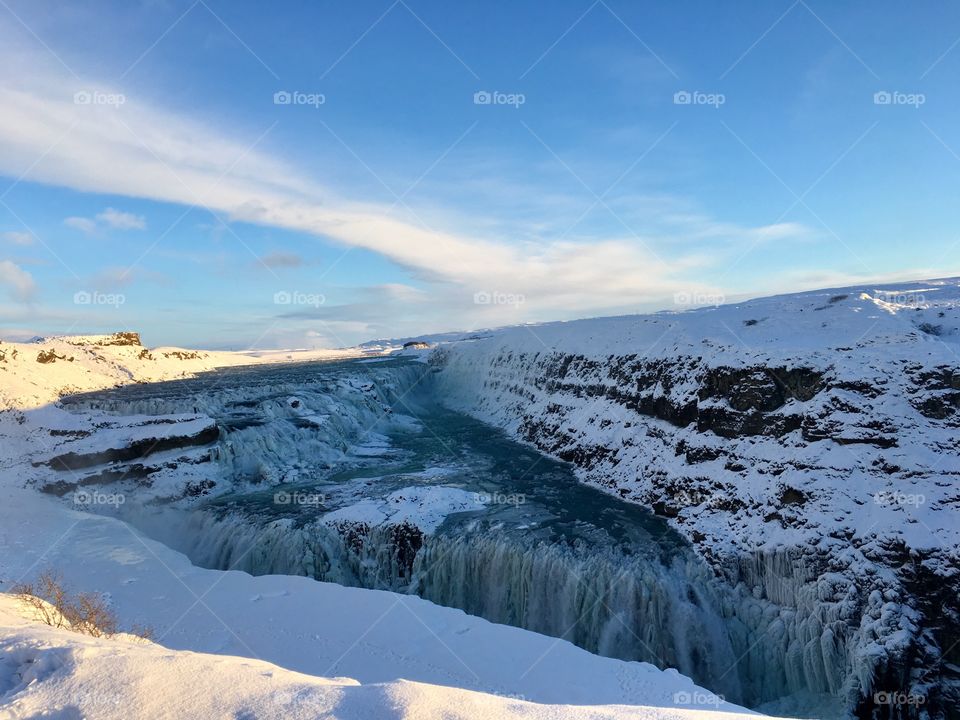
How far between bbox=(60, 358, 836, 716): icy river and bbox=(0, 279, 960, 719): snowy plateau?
0.10 metres

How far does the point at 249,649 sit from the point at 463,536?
337 inches

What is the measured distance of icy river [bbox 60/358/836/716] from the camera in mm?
14773

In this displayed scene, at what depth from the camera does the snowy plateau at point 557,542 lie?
8438 mm

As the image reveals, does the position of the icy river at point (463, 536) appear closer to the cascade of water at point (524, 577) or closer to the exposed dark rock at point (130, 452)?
the cascade of water at point (524, 577)

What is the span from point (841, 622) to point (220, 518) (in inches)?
830

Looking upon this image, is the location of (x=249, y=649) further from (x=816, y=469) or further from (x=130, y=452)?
(x=130, y=452)

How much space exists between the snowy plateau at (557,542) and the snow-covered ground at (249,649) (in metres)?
0.05

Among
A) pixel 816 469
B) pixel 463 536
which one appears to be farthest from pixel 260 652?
pixel 816 469

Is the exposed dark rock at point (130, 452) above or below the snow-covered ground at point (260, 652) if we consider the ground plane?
above

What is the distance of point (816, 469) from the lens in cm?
1711

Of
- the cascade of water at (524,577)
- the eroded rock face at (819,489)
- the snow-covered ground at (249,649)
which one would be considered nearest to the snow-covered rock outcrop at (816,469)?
the eroded rock face at (819,489)

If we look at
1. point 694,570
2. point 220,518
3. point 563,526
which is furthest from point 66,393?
point 694,570

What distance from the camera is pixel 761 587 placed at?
611 inches

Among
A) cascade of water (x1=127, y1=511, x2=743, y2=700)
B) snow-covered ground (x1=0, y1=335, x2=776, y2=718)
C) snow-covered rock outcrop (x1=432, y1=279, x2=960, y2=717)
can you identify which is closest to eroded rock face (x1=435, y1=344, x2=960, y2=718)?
snow-covered rock outcrop (x1=432, y1=279, x2=960, y2=717)
